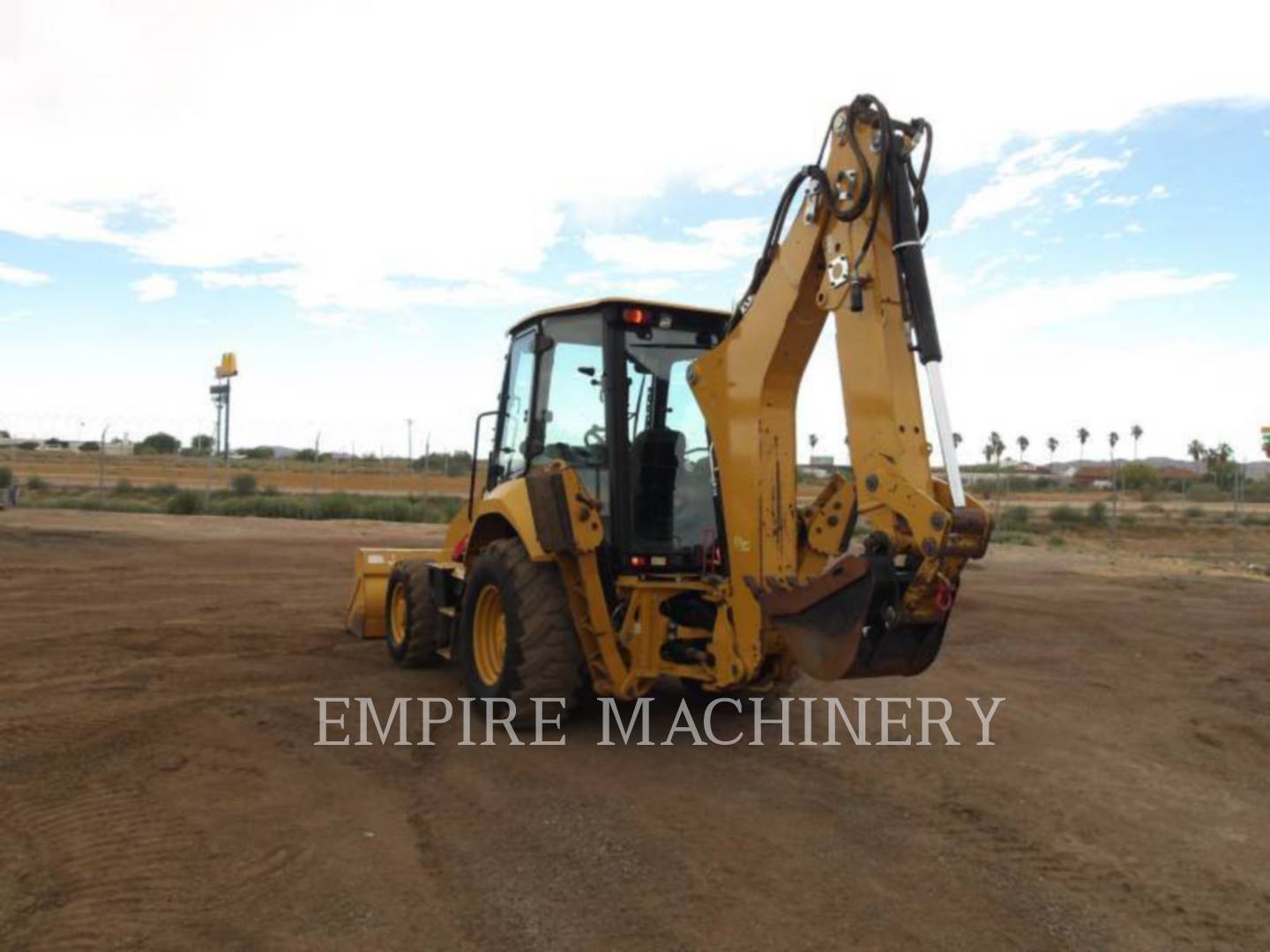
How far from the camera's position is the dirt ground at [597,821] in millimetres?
3746

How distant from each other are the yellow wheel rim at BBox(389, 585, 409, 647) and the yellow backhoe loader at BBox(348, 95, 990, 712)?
0.85 metres

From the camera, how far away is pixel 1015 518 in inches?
1380

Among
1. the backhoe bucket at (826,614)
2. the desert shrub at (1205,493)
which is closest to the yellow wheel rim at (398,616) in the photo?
the backhoe bucket at (826,614)

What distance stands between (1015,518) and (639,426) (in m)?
31.7

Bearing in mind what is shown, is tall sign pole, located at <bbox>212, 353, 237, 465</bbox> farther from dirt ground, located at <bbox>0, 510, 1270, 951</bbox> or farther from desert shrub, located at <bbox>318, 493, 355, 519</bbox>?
dirt ground, located at <bbox>0, 510, 1270, 951</bbox>

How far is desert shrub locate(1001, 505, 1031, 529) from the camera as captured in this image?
33.0 meters

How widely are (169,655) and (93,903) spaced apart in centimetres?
483

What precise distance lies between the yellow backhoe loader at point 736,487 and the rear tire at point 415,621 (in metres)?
0.56

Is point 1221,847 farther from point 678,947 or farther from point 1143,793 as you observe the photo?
point 678,947

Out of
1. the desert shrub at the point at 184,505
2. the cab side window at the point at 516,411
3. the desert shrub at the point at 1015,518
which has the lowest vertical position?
the desert shrub at the point at 1015,518

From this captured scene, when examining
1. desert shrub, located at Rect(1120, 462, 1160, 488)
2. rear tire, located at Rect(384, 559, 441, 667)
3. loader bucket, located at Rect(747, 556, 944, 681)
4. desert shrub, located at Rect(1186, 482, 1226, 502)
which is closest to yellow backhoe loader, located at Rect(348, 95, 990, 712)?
loader bucket, located at Rect(747, 556, 944, 681)

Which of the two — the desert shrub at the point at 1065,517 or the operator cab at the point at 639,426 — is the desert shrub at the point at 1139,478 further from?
the operator cab at the point at 639,426

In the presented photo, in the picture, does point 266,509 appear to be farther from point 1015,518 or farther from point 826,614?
point 826,614

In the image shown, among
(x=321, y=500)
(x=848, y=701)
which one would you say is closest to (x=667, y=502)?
(x=848, y=701)
